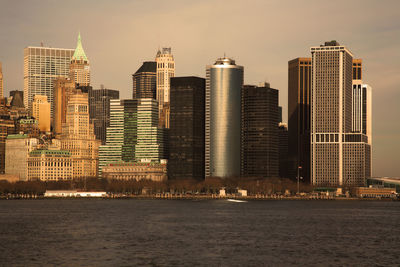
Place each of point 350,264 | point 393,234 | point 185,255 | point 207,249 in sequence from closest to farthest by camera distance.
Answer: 1. point 350,264
2. point 185,255
3. point 207,249
4. point 393,234

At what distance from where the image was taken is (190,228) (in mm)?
167000

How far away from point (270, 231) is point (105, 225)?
38635 mm

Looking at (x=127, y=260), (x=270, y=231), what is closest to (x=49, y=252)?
(x=127, y=260)

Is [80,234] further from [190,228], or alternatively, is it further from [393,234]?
[393,234]

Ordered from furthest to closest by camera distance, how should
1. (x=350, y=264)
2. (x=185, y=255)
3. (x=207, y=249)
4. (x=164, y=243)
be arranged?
(x=164, y=243)
(x=207, y=249)
(x=185, y=255)
(x=350, y=264)

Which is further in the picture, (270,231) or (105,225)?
(105,225)

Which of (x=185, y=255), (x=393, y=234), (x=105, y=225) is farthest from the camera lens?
(x=105, y=225)

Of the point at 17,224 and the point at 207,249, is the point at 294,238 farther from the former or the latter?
the point at 17,224

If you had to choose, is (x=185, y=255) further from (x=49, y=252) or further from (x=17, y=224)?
(x=17, y=224)

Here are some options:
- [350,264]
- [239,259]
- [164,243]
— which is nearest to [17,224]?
[164,243]

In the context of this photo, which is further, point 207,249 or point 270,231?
point 270,231

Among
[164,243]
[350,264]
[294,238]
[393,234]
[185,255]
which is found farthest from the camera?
[393,234]

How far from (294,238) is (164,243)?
2753 cm

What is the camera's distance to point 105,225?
173 meters
